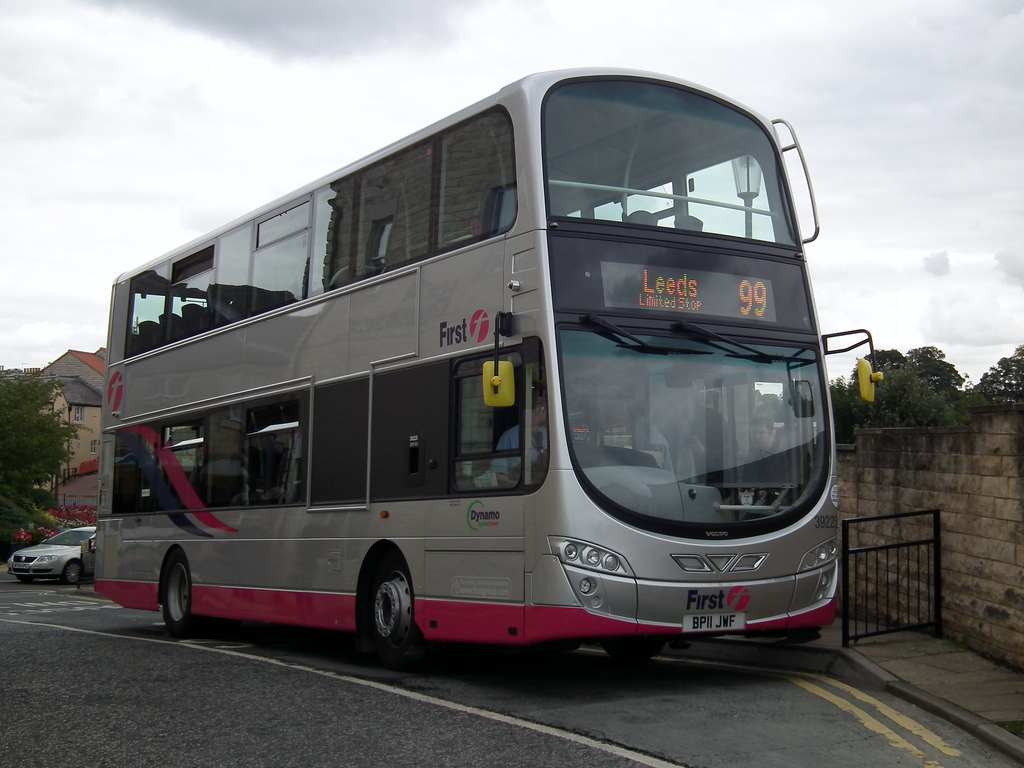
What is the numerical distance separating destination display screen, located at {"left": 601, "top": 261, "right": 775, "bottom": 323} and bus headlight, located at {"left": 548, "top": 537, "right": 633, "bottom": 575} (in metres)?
1.79

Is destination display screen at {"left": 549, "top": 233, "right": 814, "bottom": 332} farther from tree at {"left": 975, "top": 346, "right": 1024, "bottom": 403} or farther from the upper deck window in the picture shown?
tree at {"left": 975, "top": 346, "right": 1024, "bottom": 403}

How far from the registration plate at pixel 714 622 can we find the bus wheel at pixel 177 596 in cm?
780

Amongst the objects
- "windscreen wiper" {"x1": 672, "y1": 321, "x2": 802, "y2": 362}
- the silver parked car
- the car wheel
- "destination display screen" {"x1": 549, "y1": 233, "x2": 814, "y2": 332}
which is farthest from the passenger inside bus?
the car wheel

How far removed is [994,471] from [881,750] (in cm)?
370

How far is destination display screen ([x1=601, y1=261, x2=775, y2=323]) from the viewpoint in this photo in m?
8.44

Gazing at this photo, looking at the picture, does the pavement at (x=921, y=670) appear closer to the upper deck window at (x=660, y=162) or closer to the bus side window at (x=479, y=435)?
the bus side window at (x=479, y=435)

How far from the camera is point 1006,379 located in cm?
10100

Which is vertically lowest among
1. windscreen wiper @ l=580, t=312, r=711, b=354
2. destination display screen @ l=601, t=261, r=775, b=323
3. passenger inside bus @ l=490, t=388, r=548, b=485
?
passenger inside bus @ l=490, t=388, r=548, b=485

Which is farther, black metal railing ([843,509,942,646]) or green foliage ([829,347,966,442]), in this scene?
green foliage ([829,347,966,442])

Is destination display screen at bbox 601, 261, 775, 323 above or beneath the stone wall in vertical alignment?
above

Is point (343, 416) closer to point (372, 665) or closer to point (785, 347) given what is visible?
point (372, 665)

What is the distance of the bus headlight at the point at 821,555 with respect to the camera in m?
8.62

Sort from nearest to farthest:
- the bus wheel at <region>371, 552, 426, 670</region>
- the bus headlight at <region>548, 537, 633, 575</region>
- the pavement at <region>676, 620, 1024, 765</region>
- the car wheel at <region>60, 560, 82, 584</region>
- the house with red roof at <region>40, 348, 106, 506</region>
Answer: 1. the pavement at <region>676, 620, 1024, 765</region>
2. the bus headlight at <region>548, 537, 633, 575</region>
3. the bus wheel at <region>371, 552, 426, 670</region>
4. the car wheel at <region>60, 560, 82, 584</region>
5. the house with red roof at <region>40, 348, 106, 506</region>

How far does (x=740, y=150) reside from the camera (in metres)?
9.60
